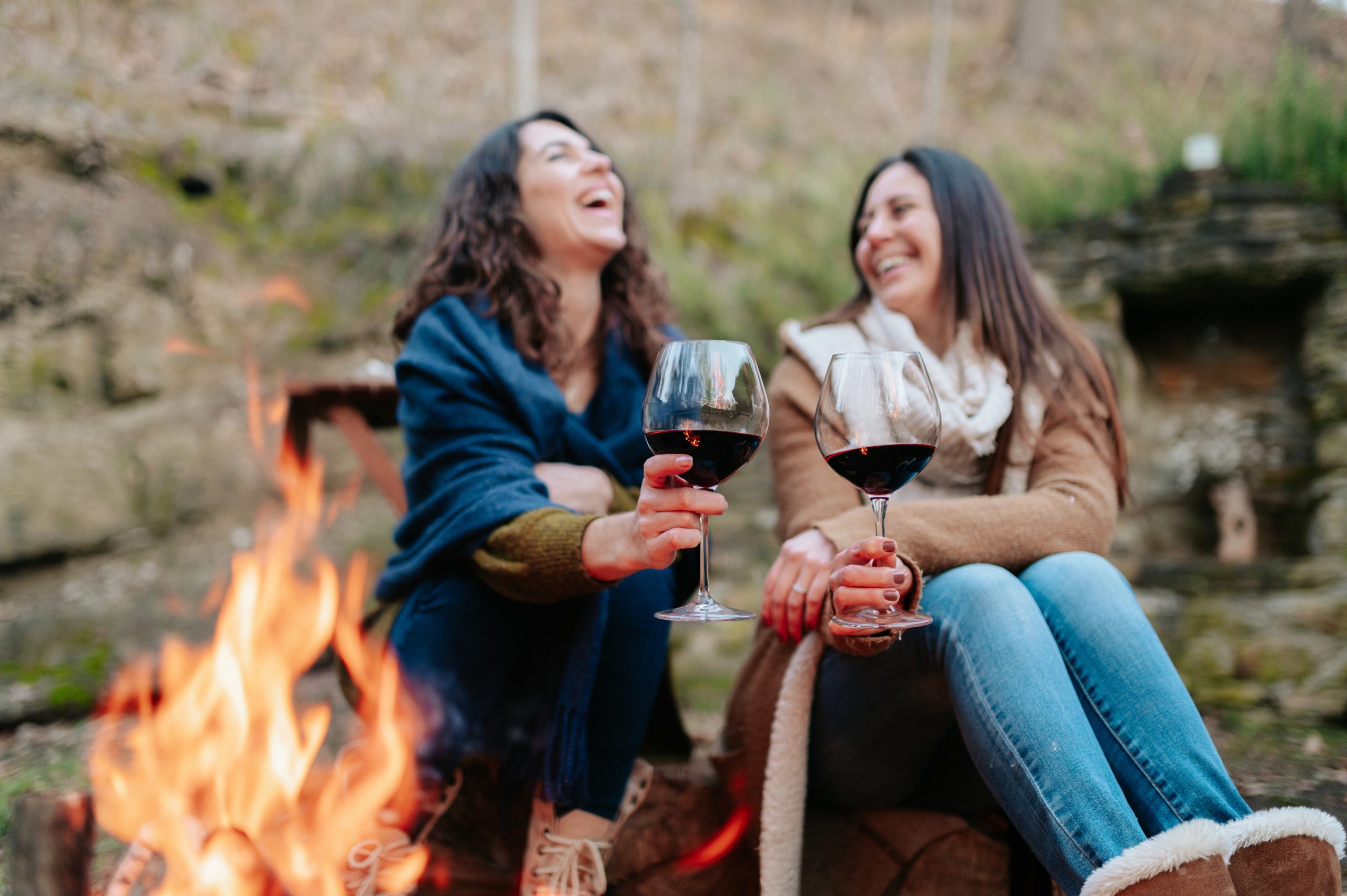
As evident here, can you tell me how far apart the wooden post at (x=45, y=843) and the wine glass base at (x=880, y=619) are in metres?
0.87

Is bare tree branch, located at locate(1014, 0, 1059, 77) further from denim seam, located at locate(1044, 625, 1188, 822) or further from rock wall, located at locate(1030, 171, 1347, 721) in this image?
denim seam, located at locate(1044, 625, 1188, 822)

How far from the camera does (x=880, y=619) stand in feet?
3.40

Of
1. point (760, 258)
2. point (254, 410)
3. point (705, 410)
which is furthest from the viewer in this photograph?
point (760, 258)

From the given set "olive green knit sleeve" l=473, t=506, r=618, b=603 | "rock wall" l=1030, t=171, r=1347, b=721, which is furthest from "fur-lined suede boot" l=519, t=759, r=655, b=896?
"rock wall" l=1030, t=171, r=1347, b=721

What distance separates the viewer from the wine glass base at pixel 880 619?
3.29 ft

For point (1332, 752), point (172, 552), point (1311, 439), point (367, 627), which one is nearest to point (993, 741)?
point (367, 627)

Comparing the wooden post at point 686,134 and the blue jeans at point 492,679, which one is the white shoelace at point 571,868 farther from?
the wooden post at point 686,134

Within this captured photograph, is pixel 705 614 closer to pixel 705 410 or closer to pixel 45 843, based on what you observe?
pixel 705 410

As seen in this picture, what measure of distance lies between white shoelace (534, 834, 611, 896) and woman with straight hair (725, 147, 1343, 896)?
300mm

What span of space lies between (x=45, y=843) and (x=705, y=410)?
0.84 m

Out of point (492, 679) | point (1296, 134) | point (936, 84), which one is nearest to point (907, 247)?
point (492, 679)

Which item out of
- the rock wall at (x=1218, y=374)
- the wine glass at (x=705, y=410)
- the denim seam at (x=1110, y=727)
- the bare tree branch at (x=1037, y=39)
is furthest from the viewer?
the bare tree branch at (x=1037, y=39)

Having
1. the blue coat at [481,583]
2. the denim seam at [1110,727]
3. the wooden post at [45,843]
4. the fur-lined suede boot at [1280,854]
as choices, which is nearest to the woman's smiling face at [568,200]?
the blue coat at [481,583]

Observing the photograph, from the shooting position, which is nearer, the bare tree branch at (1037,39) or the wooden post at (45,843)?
the wooden post at (45,843)
